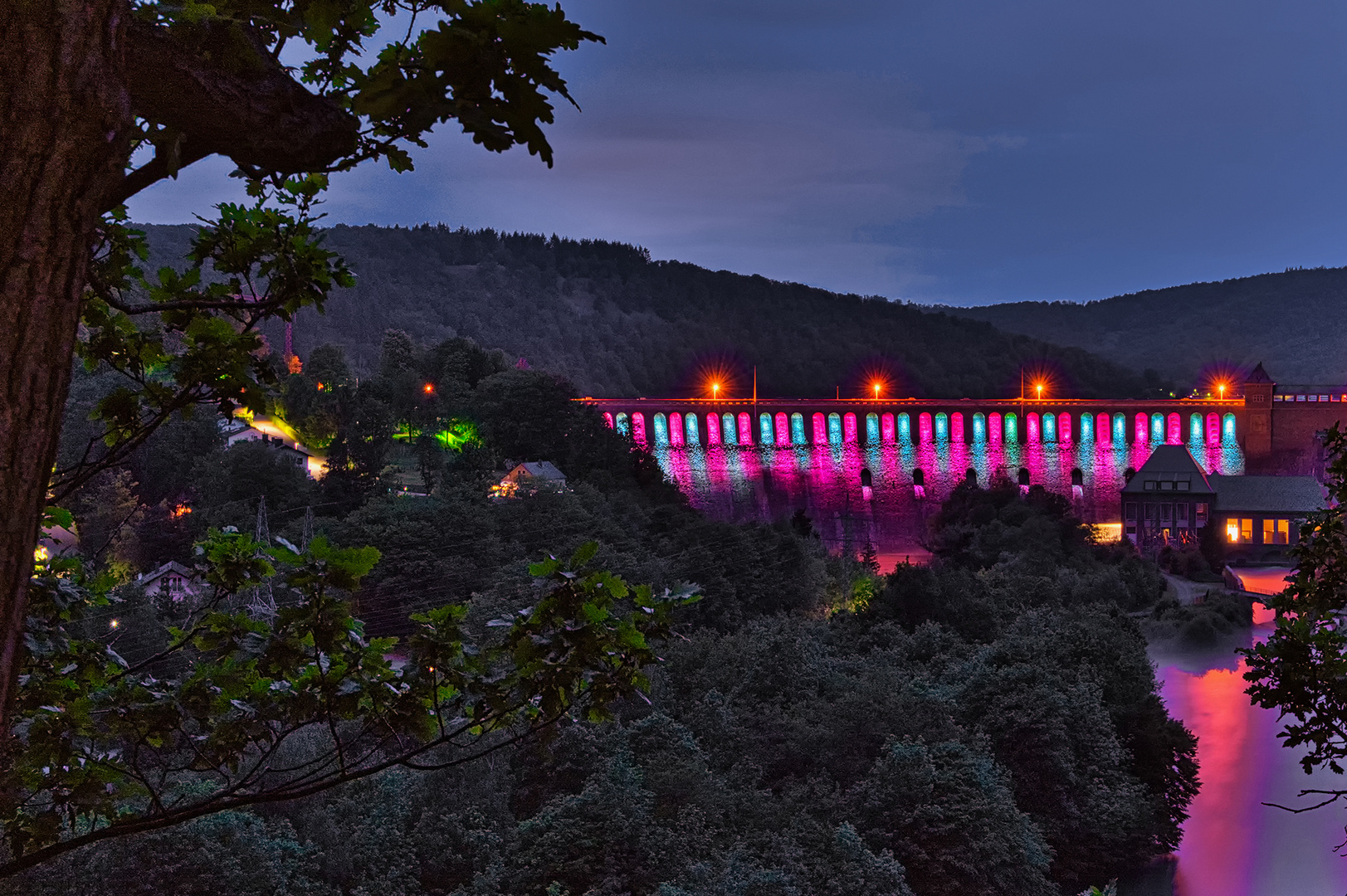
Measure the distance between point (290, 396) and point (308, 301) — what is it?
4601 centimetres

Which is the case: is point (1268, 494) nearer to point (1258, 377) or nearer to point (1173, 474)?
point (1173, 474)

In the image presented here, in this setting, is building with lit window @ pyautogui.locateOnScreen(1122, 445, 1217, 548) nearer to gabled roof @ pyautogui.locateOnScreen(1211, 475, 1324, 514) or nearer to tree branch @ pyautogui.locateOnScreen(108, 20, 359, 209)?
Result: gabled roof @ pyautogui.locateOnScreen(1211, 475, 1324, 514)

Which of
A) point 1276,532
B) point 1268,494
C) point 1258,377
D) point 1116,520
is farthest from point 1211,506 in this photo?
point 1258,377

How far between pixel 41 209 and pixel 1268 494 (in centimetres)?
4951

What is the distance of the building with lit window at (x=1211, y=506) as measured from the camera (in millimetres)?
44688

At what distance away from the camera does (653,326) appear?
11988 centimetres

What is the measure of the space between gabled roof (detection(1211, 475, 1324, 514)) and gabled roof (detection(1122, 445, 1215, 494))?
2.42 feet

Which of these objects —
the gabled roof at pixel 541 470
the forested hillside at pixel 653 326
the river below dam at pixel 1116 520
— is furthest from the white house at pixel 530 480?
the forested hillside at pixel 653 326

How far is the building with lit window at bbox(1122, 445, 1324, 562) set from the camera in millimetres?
44688

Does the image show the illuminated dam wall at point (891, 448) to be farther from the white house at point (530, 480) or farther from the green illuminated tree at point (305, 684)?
the green illuminated tree at point (305, 684)

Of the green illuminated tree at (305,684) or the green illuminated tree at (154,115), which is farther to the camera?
the green illuminated tree at (305,684)

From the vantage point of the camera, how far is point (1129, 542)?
4666 centimetres

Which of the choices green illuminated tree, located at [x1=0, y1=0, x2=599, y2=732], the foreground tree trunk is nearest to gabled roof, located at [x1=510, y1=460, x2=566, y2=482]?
green illuminated tree, located at [x1=0, y1=0, x2=599, y2=732]

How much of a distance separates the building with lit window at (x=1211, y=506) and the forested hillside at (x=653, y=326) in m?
56.2
